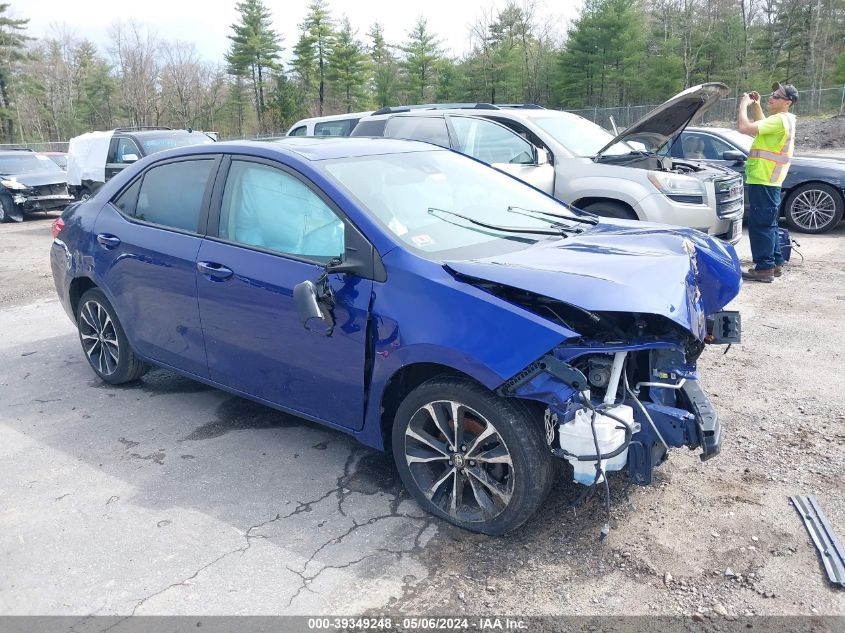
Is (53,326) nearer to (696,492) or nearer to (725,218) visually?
(696,492)

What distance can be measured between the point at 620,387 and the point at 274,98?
59.6 metres

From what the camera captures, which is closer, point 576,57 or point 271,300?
point 271,300

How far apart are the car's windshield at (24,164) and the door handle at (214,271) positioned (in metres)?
15.4

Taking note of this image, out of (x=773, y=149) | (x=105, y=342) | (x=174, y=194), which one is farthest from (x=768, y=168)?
(x=105, y=342)

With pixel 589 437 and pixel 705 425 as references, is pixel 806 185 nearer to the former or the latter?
pixel 705 425

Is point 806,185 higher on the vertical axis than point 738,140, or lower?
lower

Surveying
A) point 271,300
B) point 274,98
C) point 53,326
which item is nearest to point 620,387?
point 271,300

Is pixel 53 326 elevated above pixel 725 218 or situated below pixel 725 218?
below

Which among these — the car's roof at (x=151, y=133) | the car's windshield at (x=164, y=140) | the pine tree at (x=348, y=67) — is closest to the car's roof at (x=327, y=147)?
the car's windshield at (x=164, y=140)

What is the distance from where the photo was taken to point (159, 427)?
4.65m

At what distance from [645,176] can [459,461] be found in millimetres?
5628

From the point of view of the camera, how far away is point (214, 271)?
4102 mm

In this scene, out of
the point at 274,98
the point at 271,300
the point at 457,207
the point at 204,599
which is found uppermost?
the point at 274,98

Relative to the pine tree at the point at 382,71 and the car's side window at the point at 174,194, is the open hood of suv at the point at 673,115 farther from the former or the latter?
the pine tree at the point at 382,71
